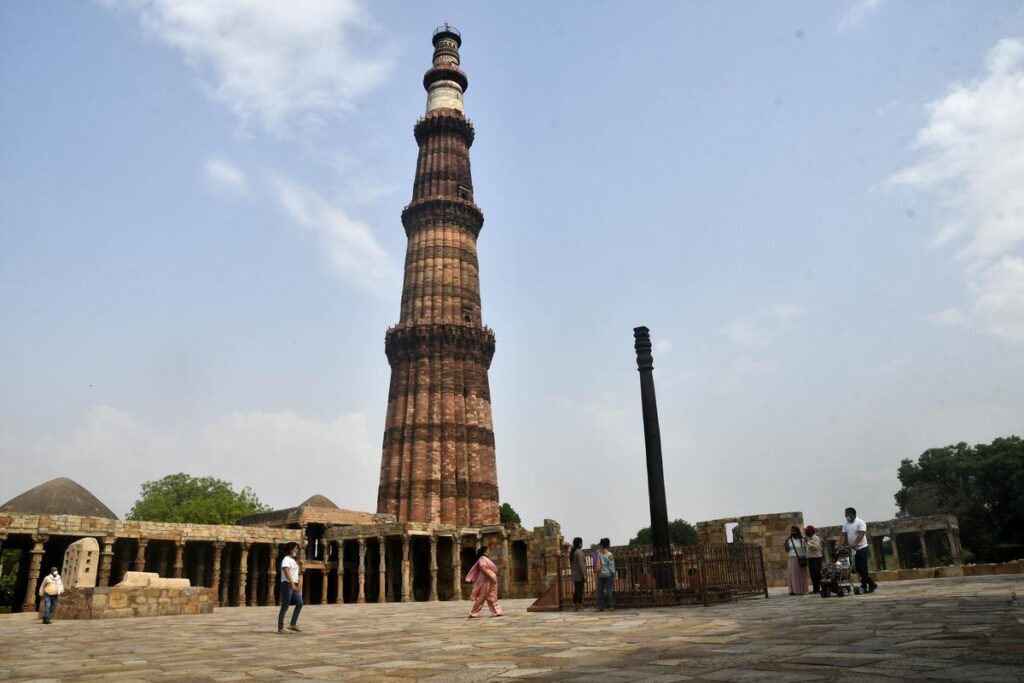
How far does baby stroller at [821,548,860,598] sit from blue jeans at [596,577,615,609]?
295cm

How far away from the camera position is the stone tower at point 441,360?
33.7 metres

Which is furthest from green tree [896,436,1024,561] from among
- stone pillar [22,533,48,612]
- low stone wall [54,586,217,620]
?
stone pillar [22,533,48,612]

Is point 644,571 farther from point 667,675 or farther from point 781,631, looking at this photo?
point 667,675

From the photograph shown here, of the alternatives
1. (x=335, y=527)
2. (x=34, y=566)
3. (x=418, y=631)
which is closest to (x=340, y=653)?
(x=418, y=631)

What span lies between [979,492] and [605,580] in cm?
3868

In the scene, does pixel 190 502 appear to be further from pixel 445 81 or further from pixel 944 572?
pixel 944 572

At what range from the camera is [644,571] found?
1120 centimetres

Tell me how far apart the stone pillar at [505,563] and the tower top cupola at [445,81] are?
80.9 ft

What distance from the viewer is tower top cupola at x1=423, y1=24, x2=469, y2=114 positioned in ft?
136

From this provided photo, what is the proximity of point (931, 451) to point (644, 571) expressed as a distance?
41.4m

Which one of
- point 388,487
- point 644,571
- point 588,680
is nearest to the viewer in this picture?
point 588,680

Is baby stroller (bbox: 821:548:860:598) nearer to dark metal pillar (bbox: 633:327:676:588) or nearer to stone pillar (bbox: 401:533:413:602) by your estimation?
dark metal pillar (bbox: 633:327:676:588)

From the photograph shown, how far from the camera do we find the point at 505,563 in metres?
27.0

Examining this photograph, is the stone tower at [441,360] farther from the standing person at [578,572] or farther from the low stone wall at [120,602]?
the standing person at [578,572]
